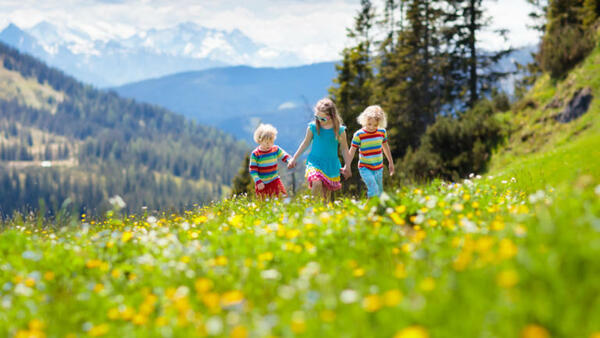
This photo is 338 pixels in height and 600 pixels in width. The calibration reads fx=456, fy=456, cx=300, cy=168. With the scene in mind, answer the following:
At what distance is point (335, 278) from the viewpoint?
127 inches

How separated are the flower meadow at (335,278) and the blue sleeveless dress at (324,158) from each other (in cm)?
347

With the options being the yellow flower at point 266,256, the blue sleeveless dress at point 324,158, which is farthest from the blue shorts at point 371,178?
the yellow flower at point 266,256

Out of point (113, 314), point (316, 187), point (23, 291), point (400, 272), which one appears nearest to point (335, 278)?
point (400, 272)

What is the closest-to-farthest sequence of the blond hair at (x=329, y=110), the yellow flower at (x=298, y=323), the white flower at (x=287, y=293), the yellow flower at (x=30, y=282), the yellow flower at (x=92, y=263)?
the yellow flower at (x=298, y=323) < the white flower at (x=287, y=293) < the yellow flower at (x=30, y=282) < the yellow flower at (x=92, y=263) < the blond hair at (x=329, y=110)

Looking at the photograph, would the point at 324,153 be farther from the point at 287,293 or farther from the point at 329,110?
the point at 287,293

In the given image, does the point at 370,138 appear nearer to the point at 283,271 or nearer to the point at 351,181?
the point at 283,271

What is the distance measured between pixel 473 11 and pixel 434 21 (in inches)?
134

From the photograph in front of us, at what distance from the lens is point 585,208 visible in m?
3.49

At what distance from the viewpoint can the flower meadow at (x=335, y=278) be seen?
8.04ft

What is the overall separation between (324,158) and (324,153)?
0.33 ft

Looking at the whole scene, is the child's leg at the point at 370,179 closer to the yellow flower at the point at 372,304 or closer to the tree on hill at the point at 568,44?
the yellow flower at the point at 372,304

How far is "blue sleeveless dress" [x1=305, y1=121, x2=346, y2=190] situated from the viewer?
8.83 meters

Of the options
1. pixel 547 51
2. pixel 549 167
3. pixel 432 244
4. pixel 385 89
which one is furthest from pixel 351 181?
pixel 432 244

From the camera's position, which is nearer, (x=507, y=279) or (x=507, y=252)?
(x=507, y=279)
